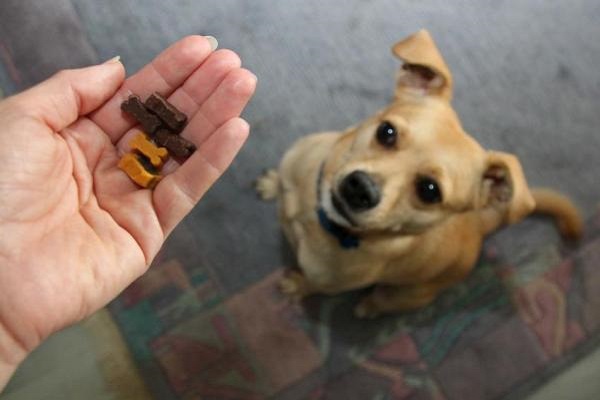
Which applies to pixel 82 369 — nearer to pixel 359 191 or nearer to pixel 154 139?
pixel 154 139

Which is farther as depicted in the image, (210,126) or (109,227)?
(210,126)

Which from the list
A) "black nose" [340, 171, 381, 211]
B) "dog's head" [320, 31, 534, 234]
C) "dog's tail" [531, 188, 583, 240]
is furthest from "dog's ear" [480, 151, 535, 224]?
"dog's tail" [531, 188, 583, 240]

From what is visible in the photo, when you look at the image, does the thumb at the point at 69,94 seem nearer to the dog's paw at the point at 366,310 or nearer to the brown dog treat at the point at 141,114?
the brown dog treat at the point at 141,114

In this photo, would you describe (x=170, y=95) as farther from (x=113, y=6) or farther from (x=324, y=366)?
(x=324, y=366)

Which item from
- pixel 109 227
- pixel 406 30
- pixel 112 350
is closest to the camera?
pixel 109 227

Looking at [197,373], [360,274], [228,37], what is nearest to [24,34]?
[228,37]

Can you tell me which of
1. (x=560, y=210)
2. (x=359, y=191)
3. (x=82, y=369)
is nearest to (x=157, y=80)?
(x=359, y=191)

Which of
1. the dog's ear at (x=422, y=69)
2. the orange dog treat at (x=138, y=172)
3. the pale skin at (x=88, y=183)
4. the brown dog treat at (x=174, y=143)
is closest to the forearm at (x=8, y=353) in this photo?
the pale skin at (x=88, y=183)
